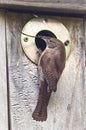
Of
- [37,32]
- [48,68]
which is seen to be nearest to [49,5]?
[37,32]

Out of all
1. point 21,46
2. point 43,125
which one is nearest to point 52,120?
point 43,125

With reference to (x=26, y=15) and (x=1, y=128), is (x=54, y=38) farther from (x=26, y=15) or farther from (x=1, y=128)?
(x=1, y=128)

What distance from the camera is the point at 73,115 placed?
2.84 m

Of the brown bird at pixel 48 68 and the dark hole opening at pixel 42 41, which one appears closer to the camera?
the brown bird at pixel 48 68

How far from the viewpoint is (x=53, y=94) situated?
2.82 m

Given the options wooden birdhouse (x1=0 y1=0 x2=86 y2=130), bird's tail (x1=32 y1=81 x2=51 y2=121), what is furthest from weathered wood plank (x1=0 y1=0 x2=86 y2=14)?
bird's tail (x1=32 y1=81 x2=51 y2=121)

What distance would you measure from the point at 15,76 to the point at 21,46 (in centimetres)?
9

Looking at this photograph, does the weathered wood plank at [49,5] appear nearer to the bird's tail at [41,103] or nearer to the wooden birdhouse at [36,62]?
the wooden birdhouse at [36,62]

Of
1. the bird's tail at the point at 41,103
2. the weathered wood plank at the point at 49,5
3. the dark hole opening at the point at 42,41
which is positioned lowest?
the bird's tail at the point at 41,103

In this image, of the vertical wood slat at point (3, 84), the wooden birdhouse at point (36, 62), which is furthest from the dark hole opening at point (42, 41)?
the vertical wood slat at point (3, 84)

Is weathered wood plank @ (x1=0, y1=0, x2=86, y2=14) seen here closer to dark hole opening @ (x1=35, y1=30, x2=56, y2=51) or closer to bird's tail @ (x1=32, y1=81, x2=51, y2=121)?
dark hole opening @ (x1=35, y1=30, x2=56, y2=51)

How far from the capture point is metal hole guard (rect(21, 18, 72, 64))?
2797mm

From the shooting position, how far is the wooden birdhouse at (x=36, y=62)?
2.76 meters

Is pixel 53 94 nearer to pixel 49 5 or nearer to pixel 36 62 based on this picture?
pixel 36 62
